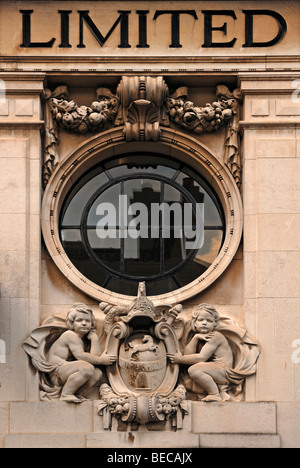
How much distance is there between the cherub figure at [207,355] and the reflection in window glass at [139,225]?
3.87 feet

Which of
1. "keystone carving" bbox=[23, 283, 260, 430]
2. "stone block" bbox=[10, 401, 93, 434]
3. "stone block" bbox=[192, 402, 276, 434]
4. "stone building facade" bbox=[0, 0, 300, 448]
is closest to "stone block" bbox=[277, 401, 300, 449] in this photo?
"stone block" bbox=[192, 402, 276, 434]

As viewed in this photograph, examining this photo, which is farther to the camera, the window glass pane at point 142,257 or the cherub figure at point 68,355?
the window glass pane at point 142,257

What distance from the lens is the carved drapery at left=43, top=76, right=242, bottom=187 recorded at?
90.5 ft

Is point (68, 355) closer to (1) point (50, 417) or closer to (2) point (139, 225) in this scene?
(1) point (50, 417)

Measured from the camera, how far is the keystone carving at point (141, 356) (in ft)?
86.0

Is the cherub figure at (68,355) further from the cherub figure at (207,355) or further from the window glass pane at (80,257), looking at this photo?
the cherub figure at (207,355)

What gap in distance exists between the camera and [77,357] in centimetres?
2638

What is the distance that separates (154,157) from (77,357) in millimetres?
4382

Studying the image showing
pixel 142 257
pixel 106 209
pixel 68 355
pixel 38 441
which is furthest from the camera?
pixel 106 209

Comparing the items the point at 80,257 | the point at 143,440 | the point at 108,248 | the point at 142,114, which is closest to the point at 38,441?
the point at 143,440

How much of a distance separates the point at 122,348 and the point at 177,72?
5.24 m

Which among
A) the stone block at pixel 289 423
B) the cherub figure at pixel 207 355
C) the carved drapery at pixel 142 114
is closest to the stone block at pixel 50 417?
the cherub figure at pixel 207 355

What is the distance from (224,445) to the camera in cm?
2583

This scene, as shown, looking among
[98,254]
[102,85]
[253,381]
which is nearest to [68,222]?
[98,254]
